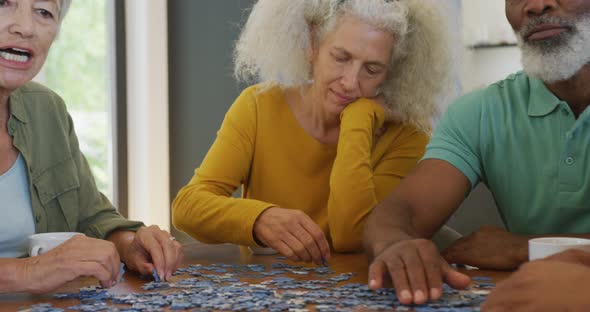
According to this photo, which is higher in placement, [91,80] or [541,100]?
[91,80]

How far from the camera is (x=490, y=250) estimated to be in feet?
7.36

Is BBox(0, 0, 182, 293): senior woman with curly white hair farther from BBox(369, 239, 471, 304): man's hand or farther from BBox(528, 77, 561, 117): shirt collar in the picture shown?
BBox(528, 77, 561, 117): shirt collar

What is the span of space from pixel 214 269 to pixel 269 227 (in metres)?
0.32

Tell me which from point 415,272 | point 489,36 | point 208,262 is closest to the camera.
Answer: point 415,272

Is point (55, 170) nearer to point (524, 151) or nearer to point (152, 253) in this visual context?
point (152, 253)

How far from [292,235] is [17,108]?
1.04 m

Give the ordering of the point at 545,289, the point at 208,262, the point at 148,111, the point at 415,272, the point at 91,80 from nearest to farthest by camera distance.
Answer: the point at 545,289 < the point at 415,272 < the point at 208,262 < the point at 148,111 < the point at 91,80

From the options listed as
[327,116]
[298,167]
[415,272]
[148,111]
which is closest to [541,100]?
[327,116]

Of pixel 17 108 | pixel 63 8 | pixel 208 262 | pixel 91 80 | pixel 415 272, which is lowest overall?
pixel 208 262

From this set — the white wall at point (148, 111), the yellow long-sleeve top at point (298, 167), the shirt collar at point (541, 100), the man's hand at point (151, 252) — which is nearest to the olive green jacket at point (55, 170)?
the man's hand at point (151, 252)

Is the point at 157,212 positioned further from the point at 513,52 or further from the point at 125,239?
the point at 125,239

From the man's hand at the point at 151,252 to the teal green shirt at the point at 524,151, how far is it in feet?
3.31

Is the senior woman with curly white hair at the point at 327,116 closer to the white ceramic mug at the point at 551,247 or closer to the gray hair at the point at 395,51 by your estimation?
the gray hair at the point at 395,51

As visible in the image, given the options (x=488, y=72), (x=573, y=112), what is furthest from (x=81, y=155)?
(x=488, y=72)
